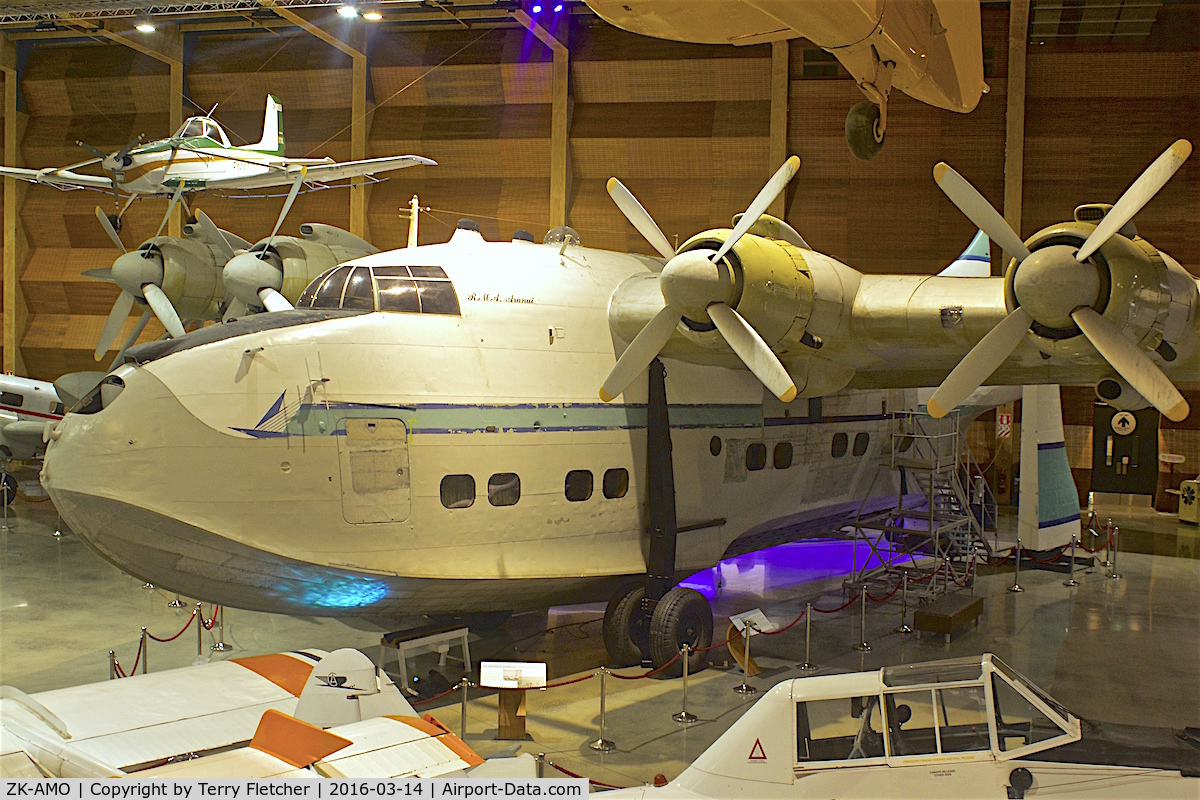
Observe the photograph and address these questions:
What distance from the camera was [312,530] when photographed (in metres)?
9.02

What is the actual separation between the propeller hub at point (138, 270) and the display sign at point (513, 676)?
12249mm

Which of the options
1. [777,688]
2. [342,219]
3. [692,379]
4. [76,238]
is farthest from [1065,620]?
[76,238]

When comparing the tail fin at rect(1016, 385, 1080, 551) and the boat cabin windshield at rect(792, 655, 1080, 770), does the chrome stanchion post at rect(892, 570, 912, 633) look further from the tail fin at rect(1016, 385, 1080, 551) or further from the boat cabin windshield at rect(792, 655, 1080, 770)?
the boat cabin windshield at rect(792, 655, 1080, 770)

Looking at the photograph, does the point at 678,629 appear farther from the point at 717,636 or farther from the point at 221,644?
the point at 221,644

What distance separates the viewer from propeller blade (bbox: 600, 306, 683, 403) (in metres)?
9.70

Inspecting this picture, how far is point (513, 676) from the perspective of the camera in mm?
8375

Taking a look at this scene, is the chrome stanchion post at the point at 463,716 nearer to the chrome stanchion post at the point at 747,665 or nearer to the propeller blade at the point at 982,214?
the chrome stanchion post at the point at 747,665

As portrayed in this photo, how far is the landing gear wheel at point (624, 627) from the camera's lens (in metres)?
10.7

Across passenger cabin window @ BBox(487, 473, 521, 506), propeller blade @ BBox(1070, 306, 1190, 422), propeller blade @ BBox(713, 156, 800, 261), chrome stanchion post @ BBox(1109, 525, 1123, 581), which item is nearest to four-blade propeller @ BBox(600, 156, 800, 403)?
propeller blade @ BBox(713, 156, 800, 261)

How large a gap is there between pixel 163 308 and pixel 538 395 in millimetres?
9752

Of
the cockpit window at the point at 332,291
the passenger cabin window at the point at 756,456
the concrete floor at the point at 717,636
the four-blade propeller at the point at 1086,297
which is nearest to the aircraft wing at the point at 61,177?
the concrete floor at the point at 717,636

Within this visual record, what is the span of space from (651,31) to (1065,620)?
10461 millimetres

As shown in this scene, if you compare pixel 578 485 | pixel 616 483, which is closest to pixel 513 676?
pixel 578 485

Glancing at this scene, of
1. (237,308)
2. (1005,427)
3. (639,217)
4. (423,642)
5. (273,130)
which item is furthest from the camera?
(1005,427)
